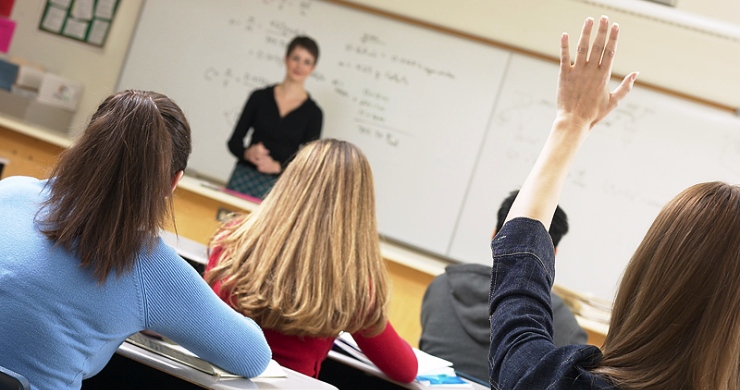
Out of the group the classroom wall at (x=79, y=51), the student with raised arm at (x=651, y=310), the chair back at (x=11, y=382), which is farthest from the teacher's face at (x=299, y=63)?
the student with raised arm at (x=651, y=310)

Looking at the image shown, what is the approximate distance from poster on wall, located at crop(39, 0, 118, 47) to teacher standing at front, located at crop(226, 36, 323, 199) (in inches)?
62.5

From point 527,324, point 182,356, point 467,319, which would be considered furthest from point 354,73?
point 527,324

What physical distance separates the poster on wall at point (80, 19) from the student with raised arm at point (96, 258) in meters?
4.81

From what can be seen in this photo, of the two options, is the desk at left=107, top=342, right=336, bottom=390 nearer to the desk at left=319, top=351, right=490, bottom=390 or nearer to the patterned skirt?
the desk at left=319, top=351, right=490, bottom=390

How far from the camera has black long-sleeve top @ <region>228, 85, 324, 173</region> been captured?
5125mm

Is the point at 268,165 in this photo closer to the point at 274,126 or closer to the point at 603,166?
the point at 274,126

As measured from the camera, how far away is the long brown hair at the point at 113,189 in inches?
57.9

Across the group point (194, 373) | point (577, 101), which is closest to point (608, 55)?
point (577, 101)

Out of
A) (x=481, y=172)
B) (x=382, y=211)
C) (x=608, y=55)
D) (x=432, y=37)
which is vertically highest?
(x=432, y=37)

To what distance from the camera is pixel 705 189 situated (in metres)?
1.03

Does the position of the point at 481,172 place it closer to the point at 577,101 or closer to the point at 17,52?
the point at 17,52

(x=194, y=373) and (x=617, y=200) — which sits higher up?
(x=617, y=200)

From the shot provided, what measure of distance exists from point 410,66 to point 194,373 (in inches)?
154

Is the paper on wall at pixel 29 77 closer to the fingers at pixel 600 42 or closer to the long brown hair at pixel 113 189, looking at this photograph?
the long brown hair at pixel 113 189
